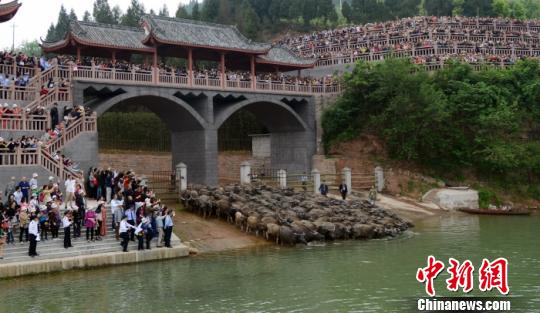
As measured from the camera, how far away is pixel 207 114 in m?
36.4

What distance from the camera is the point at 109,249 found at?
20.2 m

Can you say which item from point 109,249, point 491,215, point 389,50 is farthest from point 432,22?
point 109,249

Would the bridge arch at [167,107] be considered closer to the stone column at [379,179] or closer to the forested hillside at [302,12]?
the stone column at [379,179]

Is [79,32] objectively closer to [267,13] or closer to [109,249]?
[109,249]

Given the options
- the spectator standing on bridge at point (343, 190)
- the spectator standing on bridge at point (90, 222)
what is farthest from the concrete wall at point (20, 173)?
the spectator standing on bridge at point (343, 190)

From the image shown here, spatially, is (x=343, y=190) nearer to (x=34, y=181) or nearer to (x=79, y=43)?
(x=79, y=43)

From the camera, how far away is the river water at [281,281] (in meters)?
14.5

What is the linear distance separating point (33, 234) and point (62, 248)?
139cm

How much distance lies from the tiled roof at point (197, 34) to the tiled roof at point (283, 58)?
2.09 m

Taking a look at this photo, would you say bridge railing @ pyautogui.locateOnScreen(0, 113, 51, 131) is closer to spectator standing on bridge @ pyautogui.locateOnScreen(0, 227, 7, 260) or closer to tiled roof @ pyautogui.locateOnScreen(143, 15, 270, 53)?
spectator standing on bridge @ pyautogui.locateOnScreen(0, 227, 7, 260)

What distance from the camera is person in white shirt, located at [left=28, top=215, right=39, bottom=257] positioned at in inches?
717

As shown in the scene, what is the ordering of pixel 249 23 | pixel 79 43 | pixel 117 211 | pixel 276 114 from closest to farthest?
1. pixel 117 211
2. pixel 79 43
3. pixel 276 114
4. pixel 249 23

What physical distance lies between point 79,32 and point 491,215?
24.1m

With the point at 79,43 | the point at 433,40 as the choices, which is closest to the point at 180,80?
the point at 79,43
